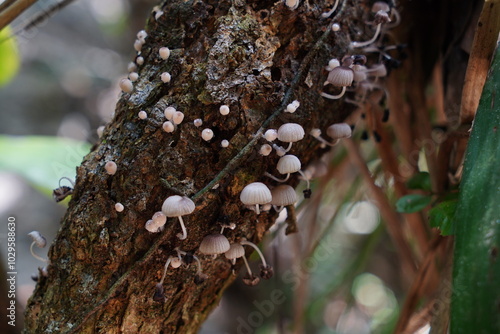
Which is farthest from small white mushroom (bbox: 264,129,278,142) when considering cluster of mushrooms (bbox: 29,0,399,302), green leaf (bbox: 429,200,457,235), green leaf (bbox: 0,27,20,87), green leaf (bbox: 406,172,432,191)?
green leaf (bbox: 0,27,20,87)

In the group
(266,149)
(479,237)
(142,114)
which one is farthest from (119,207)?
(479,237)

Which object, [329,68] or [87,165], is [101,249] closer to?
[87,165]

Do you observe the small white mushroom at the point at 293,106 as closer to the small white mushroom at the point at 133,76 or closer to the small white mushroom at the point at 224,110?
the small white mushroom at the point at 224,110

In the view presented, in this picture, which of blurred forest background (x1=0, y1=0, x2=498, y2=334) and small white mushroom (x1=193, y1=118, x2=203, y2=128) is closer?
small white mushroom (x1=193, y1=118, x2=203, y2=128)

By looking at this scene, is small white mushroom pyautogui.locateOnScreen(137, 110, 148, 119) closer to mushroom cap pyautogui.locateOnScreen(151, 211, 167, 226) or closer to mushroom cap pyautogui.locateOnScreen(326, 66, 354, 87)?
mushroom cap pyautogui.locateOnScreen(151, 211, 167, 226)

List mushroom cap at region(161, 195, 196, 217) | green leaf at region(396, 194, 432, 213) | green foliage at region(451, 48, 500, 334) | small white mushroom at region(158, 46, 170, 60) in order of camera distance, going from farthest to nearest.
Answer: green leaf at region(396, 194, 432, 213) < small white mushroom at region(158, 46, 170, 60) < mushroom cap at region(161, 195, 196, 217) < green foliage at region(451, 48, 500, 334)

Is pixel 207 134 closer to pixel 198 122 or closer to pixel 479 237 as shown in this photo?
pixel 198 122

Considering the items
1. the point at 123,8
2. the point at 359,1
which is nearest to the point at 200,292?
the point at 359,1
